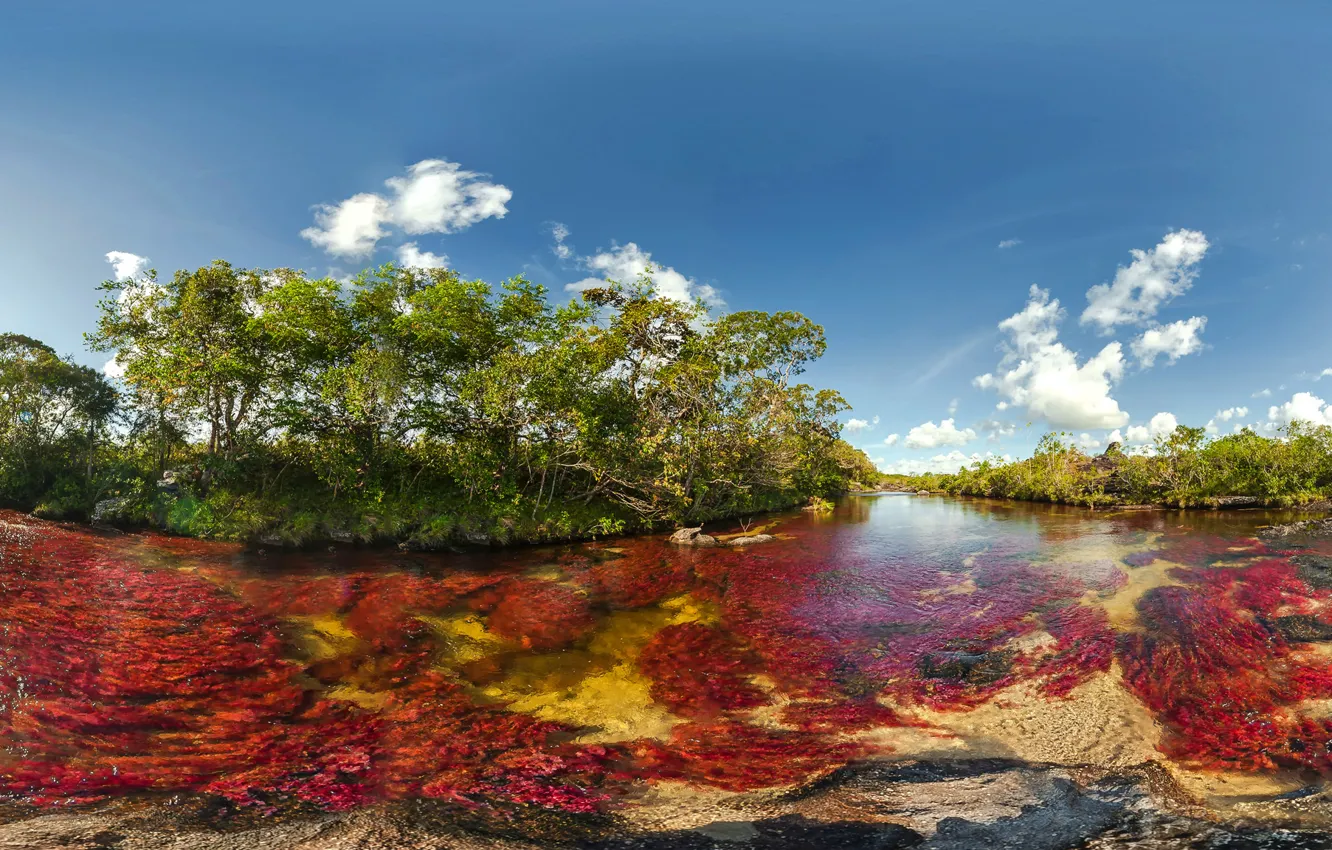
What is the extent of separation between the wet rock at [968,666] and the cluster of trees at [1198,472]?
164 feet

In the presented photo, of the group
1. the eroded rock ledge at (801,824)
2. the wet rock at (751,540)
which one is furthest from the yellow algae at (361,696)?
the wet rock at (751,540)

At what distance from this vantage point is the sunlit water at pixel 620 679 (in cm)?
638

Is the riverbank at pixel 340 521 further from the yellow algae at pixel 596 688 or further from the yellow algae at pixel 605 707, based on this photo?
the yellow algae at pixel 605 707

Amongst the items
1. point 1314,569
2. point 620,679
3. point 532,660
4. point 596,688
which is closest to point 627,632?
point 532,660

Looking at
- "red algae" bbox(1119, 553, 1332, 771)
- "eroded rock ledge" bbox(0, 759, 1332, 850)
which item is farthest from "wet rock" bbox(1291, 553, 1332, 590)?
"eroded rock ledge" bbox(0, 759, 1332, 850)

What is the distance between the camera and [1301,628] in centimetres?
1165

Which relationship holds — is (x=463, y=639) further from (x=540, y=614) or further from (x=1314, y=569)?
(x=1314, y=569)

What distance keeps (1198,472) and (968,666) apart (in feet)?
173

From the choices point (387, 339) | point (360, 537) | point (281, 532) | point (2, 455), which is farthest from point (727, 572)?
point (2, 455)

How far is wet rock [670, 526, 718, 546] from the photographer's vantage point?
88.0 feet

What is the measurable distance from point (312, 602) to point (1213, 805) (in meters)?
18.7

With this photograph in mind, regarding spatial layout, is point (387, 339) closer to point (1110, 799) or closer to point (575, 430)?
point (575, 430)

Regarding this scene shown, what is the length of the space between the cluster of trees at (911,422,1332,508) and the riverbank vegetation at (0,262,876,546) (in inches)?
1571

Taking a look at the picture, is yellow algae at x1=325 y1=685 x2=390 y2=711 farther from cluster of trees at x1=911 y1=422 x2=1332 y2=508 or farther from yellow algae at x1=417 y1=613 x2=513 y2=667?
cluster of trees at x1=911 y1=422 x2=1332 y2=508
